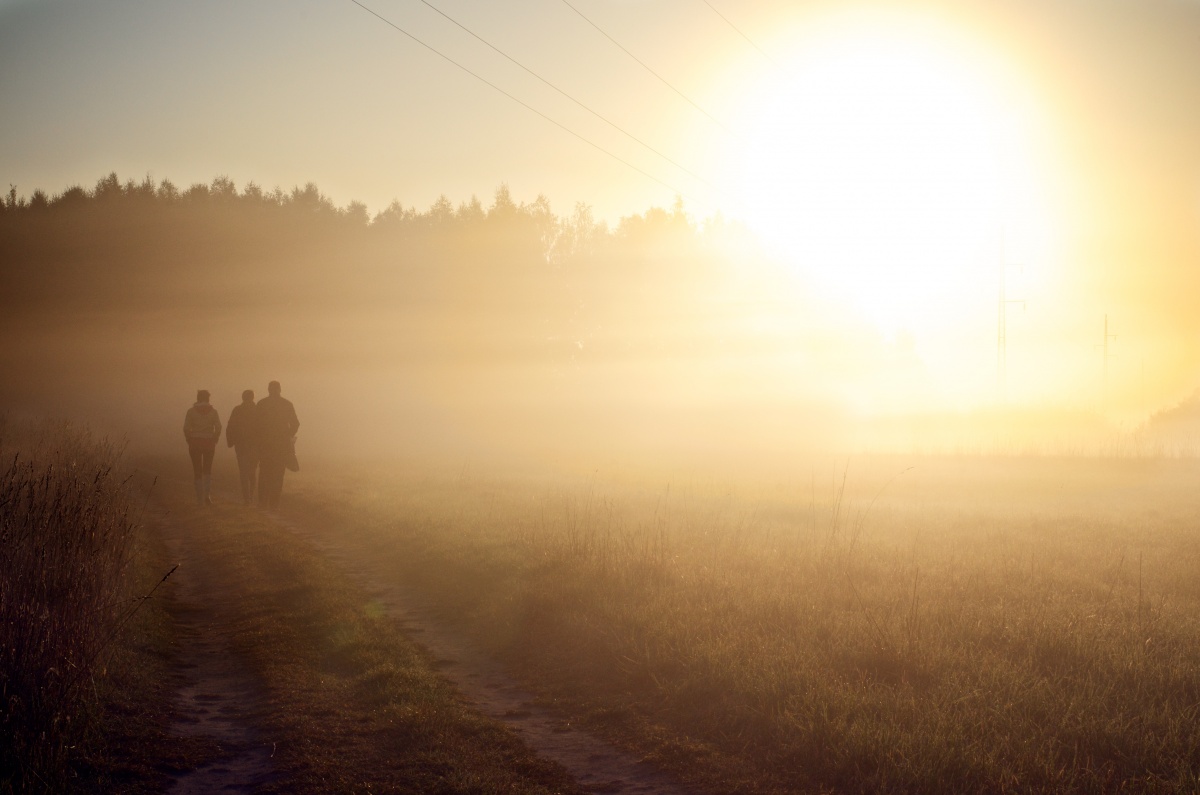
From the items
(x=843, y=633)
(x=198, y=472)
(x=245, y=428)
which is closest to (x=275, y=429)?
(x=245, y=428)

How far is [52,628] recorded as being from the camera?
626cm

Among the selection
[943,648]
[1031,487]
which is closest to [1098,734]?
[943,648]

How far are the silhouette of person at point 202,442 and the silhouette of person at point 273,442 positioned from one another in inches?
45.8

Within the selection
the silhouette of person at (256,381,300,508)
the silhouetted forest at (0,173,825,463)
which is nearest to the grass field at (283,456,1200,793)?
the silhouette of person at (256,381,300,508)

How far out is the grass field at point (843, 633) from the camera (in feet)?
19.7

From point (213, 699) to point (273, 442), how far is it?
12.3 metres

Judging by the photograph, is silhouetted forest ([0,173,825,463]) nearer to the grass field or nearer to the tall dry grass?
the grass field

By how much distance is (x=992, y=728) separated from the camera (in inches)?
245

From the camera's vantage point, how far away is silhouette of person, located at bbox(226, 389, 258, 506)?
63.3 feet

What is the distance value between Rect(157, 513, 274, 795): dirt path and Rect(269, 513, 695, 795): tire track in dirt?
1.90 m

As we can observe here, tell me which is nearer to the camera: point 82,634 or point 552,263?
point 82,634

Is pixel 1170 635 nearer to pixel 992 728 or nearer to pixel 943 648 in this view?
pixel 943 648

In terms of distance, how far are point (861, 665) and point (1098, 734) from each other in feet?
6.57

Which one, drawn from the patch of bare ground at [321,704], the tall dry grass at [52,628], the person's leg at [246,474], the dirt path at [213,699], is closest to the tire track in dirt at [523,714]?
the patch of bare ground at [321,704]
